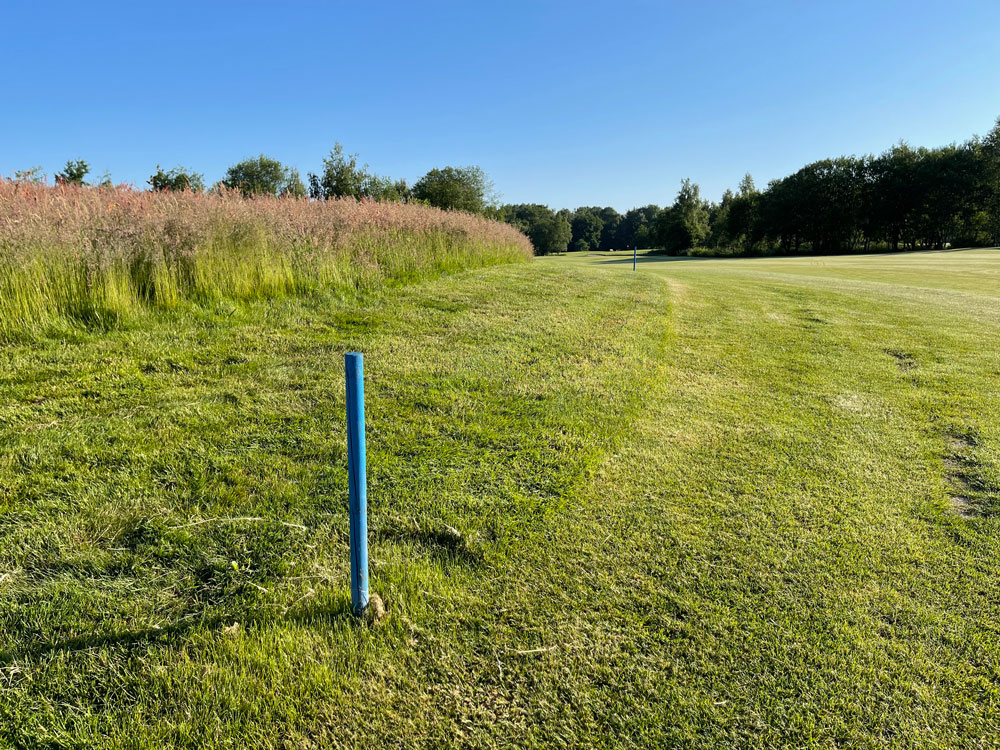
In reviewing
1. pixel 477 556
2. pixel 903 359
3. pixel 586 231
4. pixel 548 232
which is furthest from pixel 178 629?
pixel 586 231

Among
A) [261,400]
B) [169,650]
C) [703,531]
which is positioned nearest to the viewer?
[169,650]

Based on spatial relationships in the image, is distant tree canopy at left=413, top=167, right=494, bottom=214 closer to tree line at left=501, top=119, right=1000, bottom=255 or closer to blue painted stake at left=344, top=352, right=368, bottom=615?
tree line at left=501, top=119, right=1000, bottom=255

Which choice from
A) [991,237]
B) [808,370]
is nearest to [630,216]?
[991,237]

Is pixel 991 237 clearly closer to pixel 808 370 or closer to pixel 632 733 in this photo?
pixel 808 370

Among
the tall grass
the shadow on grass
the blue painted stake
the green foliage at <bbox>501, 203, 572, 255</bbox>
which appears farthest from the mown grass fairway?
the green foliage at <bbox>501, 203, 572, 255</bbox>

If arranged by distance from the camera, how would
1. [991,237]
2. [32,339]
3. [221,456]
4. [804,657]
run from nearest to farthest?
[804,657] → [221,456] → [32,339] → [991,237]

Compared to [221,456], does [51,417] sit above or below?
above

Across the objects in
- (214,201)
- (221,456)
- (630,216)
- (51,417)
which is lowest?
(221,456)

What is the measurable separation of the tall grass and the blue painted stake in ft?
13.2

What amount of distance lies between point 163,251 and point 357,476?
15.9ft

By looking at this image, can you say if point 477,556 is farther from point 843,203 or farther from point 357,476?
point 843,203

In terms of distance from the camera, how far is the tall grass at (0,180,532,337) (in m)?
4.32

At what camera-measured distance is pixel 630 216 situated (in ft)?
350

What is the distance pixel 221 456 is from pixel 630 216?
371 ft
